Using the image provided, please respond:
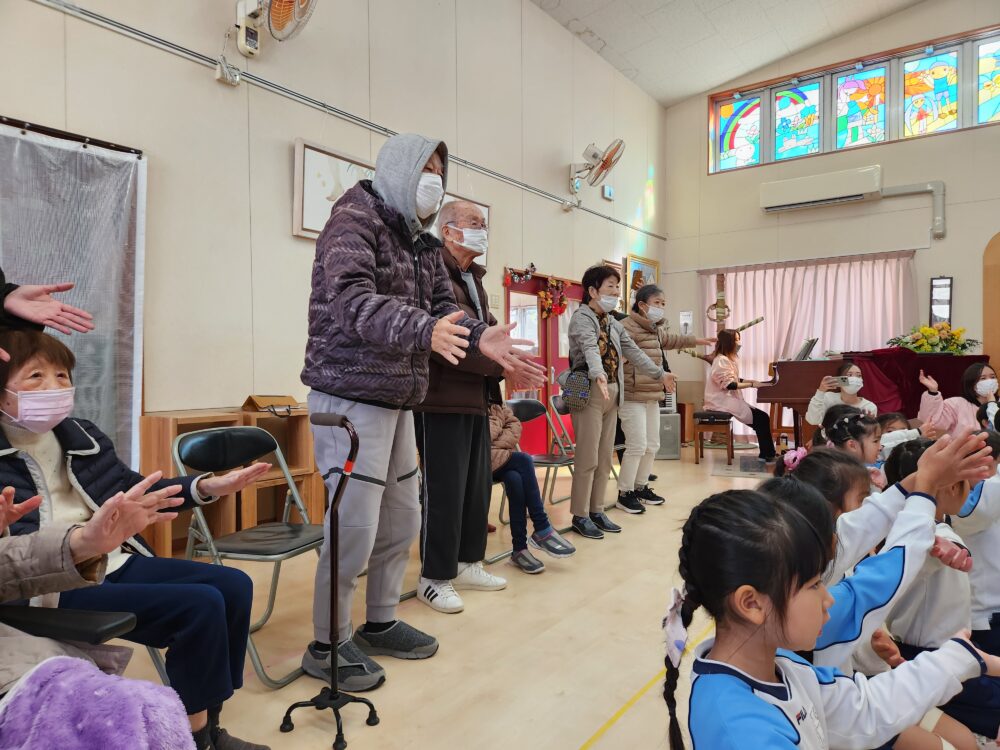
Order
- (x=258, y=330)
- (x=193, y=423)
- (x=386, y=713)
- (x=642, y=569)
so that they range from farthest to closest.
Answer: (x=258, y=330), (x=193, y=423), (x=642, y=569), (x=386, y=713)

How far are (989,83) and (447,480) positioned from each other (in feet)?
25.7

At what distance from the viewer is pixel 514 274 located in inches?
236

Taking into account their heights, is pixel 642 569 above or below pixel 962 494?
below

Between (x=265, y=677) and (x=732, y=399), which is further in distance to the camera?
(x=732, y=399)

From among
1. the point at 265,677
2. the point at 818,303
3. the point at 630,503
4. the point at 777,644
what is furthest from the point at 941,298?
the point at 265,677

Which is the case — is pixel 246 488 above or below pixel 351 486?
below

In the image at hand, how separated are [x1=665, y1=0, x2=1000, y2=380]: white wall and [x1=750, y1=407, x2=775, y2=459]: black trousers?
2176 millimetres

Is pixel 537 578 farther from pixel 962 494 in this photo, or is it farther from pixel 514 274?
pixel 514 274

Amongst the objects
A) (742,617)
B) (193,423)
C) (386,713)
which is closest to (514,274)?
(193,423)

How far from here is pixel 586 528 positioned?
359 centimetres

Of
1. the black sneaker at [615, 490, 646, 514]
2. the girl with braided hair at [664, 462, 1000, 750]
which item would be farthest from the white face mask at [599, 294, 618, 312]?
the girl with braided hair at [664, 462, 1000, 750]

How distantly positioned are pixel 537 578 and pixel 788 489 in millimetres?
1877

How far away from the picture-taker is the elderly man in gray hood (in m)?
1.71

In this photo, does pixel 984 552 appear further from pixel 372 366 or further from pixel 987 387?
pixel 987 387
